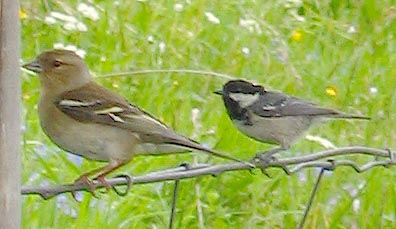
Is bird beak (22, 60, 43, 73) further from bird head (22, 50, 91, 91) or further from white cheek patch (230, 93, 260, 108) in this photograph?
white cheek patch (230, 93, 260, 108)

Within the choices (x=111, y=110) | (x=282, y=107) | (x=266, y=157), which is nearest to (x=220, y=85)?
(x=282, y=107)

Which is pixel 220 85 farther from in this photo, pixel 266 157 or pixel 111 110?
pixel 111 110

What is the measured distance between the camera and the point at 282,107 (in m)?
4.51

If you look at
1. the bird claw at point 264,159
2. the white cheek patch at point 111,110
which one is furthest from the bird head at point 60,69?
the bird claw at point 264,159

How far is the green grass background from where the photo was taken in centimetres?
436

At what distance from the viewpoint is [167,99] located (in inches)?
203

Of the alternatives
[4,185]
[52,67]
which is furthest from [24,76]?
[4,185]

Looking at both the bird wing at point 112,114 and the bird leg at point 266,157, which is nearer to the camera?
the bird wing at point 112,114

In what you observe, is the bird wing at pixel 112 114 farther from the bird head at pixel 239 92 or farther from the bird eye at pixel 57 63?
the bird head at pixel 239 92

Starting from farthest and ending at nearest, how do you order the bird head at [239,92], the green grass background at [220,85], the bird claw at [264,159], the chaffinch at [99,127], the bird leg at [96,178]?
the green grass background at [220,85] → the bird head at [239,92] → the bird claw at [264,159] → the chaffinch at [99,127] → the bird leg at [96,178]

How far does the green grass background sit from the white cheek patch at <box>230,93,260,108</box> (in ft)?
1.01

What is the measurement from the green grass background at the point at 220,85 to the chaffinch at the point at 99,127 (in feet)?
1.95

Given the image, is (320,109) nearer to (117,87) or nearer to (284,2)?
(117,87)

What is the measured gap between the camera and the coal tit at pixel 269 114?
14.0ft
